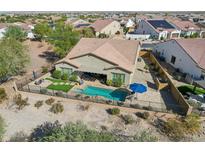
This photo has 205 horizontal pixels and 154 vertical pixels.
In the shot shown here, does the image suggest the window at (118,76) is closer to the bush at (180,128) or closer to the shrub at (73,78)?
the shrub at (73,78)

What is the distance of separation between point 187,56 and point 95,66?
55.2ft

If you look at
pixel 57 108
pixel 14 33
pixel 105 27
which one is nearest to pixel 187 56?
pixel 57 108

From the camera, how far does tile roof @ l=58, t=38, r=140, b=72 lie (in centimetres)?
3044

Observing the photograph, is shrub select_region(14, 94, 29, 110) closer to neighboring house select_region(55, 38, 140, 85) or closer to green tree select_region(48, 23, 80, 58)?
neighboring house select_region(55, 38, 140, 85)

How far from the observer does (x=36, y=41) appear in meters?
57.9

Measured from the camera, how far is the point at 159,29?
64.0 m

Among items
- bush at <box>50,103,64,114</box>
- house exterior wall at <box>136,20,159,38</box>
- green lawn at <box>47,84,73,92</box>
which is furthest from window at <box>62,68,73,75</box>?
house exterior wall at <box>136,20,159,38</box>

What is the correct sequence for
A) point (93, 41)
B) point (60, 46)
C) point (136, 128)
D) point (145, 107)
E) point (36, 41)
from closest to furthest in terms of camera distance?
point (136, 128)
point (145, 107)
point (93, 41)
point (60, 46)
point (36, 41)

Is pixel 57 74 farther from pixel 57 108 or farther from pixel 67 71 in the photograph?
pixel 57 108

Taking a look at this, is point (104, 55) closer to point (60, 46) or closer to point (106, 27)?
point (60, 46)

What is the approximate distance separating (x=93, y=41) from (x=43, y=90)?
15.0 m

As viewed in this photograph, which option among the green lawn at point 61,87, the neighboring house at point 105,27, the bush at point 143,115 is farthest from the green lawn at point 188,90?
the neighboring house at point 105,27

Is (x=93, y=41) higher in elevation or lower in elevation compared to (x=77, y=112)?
higher

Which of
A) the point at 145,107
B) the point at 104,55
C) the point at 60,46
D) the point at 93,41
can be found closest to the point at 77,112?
the point at 145,107
